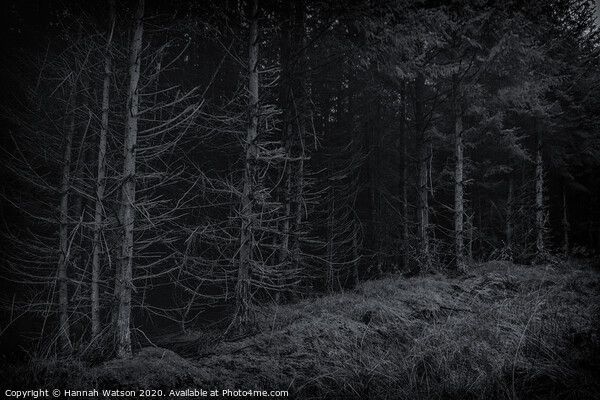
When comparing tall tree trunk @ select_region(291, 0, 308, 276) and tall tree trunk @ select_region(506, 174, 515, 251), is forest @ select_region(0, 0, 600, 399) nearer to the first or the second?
tall tree trunk @ select_region(291, 0, 308, 276)

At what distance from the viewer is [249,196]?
5309mm

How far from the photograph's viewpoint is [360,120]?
49.0 feet

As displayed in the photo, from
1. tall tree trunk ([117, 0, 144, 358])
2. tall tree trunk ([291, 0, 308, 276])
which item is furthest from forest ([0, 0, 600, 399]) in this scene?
tall tree trunk ([291, 0, 308, 276])

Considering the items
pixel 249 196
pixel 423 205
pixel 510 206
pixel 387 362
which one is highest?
pixel 510 206

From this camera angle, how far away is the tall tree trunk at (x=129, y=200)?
14.0 ft

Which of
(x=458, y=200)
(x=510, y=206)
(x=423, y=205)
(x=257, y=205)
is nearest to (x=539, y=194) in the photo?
(x=510, y=206)

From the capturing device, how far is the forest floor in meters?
2.48

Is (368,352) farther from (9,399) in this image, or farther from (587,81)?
(587,81)

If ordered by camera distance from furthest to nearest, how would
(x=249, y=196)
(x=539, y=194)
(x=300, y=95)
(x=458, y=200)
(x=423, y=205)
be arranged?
(x=539, y=194), (x=423, y=205), (x=458, y=200), (x=300, y=95), (x=249, y=196)

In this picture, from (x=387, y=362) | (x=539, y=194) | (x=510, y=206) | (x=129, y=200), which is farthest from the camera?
(x=510, y=206)

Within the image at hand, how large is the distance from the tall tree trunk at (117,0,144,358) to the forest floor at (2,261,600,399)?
23.0 inches

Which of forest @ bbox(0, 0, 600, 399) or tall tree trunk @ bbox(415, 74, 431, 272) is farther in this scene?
tall tree trunk @ bbox(415, 74, 431, 272)

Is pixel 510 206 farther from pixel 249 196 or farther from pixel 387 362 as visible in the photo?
pixel 387 362

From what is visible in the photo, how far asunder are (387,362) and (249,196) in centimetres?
341
